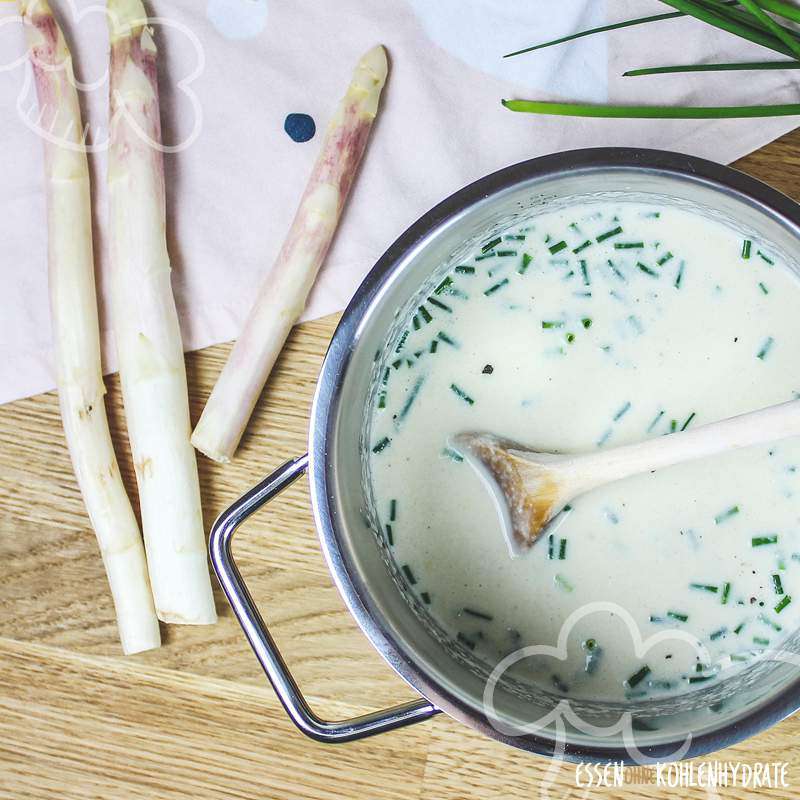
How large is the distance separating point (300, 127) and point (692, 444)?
53cm

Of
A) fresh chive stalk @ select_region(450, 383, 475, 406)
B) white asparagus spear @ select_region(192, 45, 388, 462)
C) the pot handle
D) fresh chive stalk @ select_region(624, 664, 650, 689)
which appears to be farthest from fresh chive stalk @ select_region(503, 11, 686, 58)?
fresh chive stalk @ select_region(624, 664, 650, 689)

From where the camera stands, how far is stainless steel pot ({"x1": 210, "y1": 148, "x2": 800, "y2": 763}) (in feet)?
2.53

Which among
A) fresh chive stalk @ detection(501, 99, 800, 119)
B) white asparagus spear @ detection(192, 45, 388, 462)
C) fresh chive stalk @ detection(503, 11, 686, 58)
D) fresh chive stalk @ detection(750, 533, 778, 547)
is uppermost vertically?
fresh chive stalk @ detection(503, 11, 686, 58)

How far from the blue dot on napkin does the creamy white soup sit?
0.26m

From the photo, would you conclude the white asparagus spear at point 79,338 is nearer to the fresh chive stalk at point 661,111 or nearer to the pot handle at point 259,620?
the pot handle at point 259,620

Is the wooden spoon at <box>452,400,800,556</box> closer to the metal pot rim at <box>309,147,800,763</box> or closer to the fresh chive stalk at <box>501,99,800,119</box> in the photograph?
the metal pot rim at <box>309,147,800,763</box>

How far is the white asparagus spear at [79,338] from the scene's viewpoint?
38.3 inches

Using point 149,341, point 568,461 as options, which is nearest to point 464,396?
point 568,461

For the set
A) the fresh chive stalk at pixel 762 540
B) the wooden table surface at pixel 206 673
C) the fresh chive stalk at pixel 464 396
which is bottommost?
the wooden table surface at pixel 206 673

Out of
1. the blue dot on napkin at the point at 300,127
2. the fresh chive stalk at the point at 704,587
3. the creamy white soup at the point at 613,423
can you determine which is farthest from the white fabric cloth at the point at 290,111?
the fresh chive stalk at the point at 704,587

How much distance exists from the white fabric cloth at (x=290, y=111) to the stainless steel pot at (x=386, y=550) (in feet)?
0.60

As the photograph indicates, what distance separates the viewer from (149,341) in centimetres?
96

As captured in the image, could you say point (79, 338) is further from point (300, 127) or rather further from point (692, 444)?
point (692, 444)

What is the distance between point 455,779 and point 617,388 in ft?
1.51
